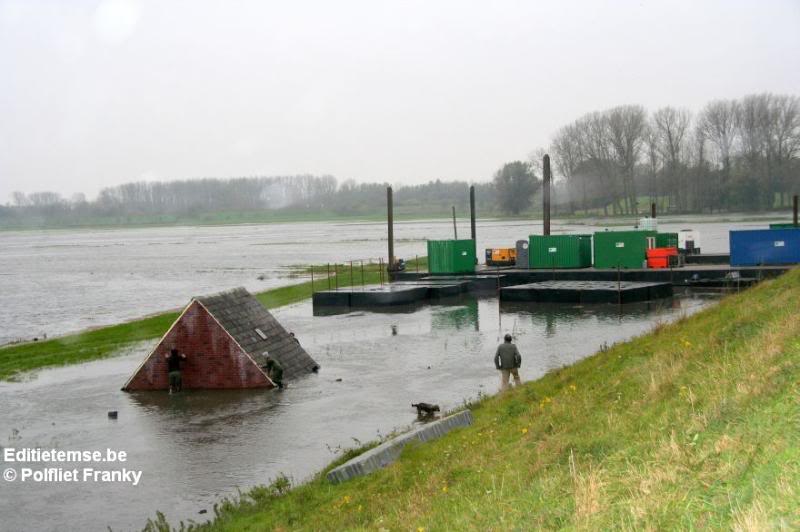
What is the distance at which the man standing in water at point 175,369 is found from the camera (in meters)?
21.9

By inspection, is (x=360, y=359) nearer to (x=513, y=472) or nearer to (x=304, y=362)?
(x=304, y=362)

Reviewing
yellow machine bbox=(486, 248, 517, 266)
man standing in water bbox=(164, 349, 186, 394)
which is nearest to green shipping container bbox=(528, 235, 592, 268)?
yellow machine bbox=(486, 248, 517, 266)

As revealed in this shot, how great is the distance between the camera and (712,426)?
8586mm

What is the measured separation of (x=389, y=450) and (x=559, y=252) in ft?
120

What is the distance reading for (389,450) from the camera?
44.1 ft

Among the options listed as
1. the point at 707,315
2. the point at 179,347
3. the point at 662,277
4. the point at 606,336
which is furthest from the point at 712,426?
the point at 662,277

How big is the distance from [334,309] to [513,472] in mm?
30556

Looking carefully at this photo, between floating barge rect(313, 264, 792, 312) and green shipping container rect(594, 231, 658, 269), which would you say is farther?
green shipping container rect(594, 231, 658, 269)

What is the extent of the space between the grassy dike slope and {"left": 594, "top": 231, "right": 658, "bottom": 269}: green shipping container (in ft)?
101

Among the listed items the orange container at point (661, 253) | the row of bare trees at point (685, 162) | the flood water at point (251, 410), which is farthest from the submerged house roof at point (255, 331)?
the row of bare trees at point (685, 162)

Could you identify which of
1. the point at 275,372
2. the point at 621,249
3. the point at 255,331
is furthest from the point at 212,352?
the point at 621,249

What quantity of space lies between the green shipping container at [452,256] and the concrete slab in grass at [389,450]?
33.8 metres

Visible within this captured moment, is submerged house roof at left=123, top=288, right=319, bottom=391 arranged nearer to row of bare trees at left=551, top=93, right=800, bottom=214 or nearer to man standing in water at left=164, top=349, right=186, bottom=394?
man standing in water at left=164, top=349, right=186, bottom=394

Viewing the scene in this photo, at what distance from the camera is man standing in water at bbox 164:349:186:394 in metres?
21.9
